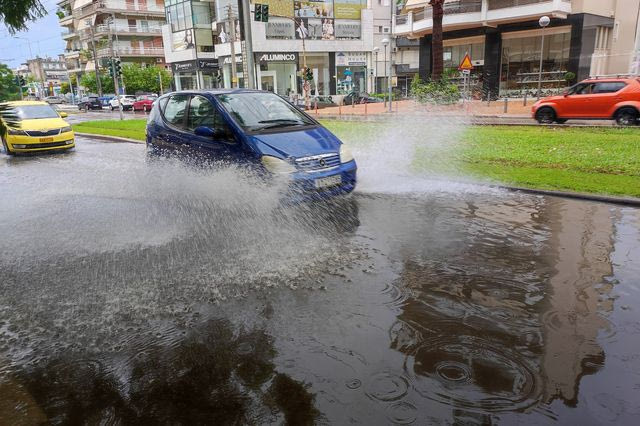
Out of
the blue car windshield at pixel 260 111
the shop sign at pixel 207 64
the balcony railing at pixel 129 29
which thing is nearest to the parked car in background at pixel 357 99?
the shop sign at pixel 207 64

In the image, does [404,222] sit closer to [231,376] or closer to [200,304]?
[200,304]

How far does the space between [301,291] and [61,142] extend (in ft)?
45.8

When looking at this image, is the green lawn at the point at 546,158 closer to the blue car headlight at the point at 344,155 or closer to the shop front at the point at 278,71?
the blue car headlight at the point at 344,155

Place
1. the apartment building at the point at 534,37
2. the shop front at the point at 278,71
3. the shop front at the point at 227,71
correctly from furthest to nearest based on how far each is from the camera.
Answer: the shop front at the point at 227,71, the shop front at the point at 278,71, the apartment building at the point at 534,37

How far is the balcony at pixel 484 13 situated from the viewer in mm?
30516

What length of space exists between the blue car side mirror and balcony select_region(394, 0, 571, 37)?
29847 mm

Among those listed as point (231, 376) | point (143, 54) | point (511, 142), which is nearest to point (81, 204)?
point (231, 376)

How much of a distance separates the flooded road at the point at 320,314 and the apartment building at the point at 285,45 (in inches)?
1603

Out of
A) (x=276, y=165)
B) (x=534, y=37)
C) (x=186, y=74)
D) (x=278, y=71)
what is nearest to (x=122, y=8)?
(x=186, y=74)

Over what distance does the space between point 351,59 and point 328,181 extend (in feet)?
157

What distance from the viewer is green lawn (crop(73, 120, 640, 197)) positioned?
849 cm

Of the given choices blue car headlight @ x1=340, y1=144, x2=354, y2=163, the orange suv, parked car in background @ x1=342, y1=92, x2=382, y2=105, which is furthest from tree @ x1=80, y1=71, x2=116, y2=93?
blue car headlight @ x1=340, y1=144, x2=354, y2=163

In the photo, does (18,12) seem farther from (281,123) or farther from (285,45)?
(285,45)

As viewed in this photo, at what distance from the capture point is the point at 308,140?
7070mm
